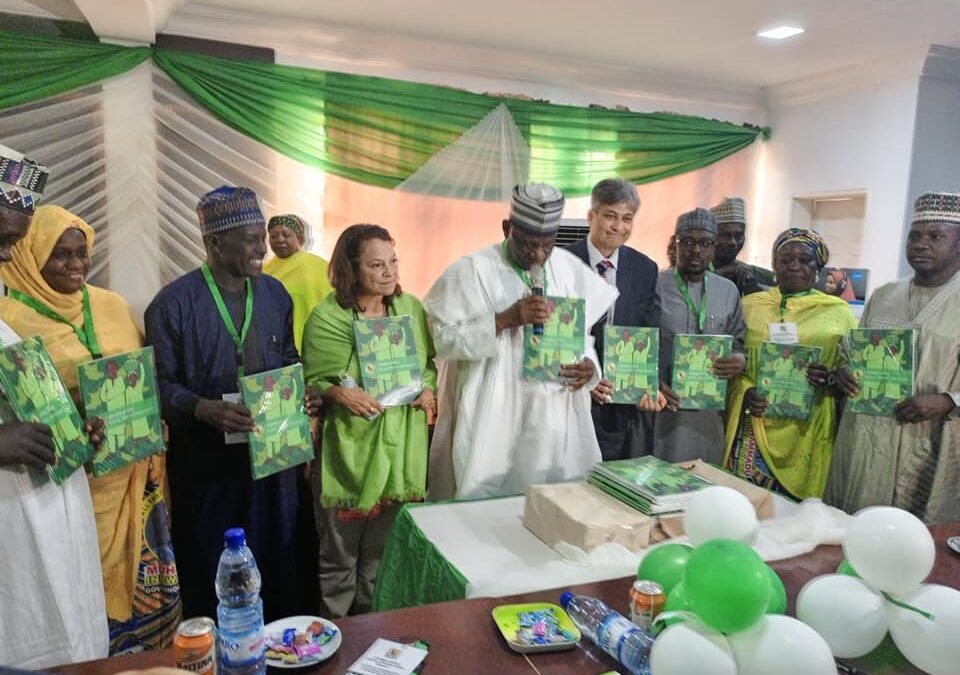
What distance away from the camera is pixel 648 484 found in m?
1.83

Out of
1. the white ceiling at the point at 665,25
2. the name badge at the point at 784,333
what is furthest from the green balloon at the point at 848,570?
the white ceiling at the point at 665,25

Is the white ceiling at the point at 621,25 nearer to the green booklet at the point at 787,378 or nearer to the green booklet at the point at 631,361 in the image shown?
the green booklet at the point at 787,378

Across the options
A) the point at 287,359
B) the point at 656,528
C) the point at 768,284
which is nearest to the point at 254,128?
the point at 287,359

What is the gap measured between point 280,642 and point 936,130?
587cm

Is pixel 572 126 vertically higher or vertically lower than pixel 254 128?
higher

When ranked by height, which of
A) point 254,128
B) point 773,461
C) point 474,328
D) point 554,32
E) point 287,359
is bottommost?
point 773,461

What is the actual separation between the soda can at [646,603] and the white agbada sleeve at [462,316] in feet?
3.75

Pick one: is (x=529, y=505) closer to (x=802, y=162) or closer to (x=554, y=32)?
(x=554, y=32)

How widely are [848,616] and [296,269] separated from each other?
3616 millimetres

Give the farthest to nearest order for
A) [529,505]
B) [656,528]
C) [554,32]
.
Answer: [554,32], [529,505], [656,528]

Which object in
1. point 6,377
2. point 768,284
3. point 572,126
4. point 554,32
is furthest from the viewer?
point 572,126

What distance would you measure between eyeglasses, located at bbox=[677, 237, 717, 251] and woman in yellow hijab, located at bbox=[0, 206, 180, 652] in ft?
7.43

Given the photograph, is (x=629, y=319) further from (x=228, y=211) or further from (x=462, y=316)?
(x=228, y=211)

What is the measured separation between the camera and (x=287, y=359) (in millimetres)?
2402
